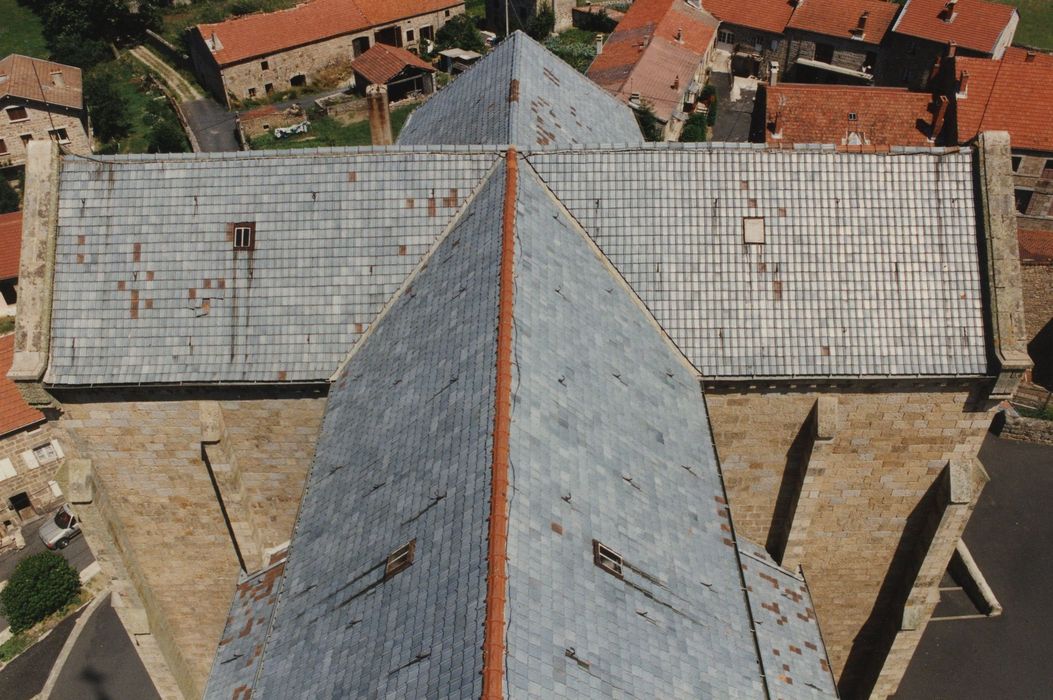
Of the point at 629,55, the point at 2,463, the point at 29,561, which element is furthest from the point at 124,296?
the point at 629,55

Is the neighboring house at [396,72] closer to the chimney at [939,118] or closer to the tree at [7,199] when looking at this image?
the tree at [7,199]

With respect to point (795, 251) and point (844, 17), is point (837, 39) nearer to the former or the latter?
point (844, 17)

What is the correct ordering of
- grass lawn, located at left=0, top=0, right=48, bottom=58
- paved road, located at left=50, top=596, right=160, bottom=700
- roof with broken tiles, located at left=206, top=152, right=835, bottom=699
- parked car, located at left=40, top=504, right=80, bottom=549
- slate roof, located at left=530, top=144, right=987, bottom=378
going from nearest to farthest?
roof with broken tiles, located at left=206, top=152, right=835, bottom=699, slate roof, located at left=530, top=144, right=987, bottom=378, paved road, located at left=50, top=596, right=160, bottom=700, parked car, located at left=40, top=504, right=80, bottom=549, grass lawn, located at left=0, top=0, right=48, bottom=58

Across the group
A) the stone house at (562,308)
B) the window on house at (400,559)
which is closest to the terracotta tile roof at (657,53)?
the stone house at (562,308)

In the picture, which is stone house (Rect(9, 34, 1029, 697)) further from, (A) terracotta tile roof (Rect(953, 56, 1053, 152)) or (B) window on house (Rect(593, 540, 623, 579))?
(A) terracotta tile roof (Rect(953, 56, 1053, 152))

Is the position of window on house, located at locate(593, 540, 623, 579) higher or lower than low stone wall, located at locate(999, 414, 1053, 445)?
higher

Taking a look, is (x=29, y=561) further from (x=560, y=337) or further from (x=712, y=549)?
Answer: (x=712, y=549)

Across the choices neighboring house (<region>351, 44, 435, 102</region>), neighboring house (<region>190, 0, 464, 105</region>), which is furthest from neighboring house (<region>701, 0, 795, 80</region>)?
neighboring house (<region>190, 0, 464, 105</region>)
